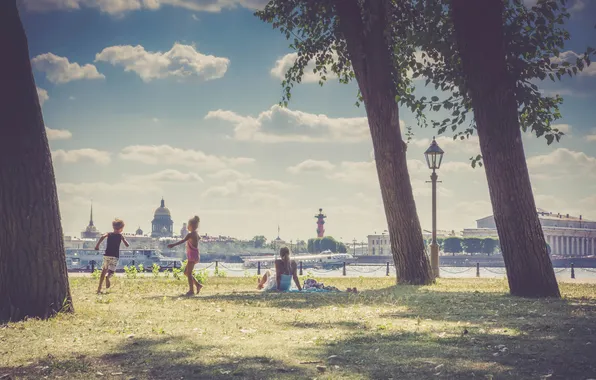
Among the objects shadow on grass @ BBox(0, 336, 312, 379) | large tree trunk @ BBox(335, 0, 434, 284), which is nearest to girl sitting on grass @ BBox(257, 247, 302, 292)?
large tree trunk @ BBox(335, 0, 434, 284)

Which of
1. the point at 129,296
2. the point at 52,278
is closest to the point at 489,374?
the point at 52,278

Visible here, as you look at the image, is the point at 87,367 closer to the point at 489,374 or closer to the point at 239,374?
the point at 239,374

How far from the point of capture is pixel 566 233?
570 ft

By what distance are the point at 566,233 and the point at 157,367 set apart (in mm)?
182822

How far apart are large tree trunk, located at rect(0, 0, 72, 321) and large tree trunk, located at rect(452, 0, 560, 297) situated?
7.01 m

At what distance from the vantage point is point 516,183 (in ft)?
37.2

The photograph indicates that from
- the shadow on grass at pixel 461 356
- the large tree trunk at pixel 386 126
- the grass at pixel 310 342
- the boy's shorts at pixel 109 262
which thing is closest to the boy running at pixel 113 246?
the boy's shorts at pixel 109 262

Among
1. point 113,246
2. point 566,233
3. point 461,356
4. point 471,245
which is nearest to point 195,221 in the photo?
point 113,246

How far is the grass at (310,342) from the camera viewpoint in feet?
17.0

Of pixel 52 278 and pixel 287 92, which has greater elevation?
pixel 287 92

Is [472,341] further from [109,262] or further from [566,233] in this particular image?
[566,233]

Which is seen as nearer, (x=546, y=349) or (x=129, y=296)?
(x=546, y=349)

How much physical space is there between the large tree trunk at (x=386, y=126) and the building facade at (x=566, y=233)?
158m

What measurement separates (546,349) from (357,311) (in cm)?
371
